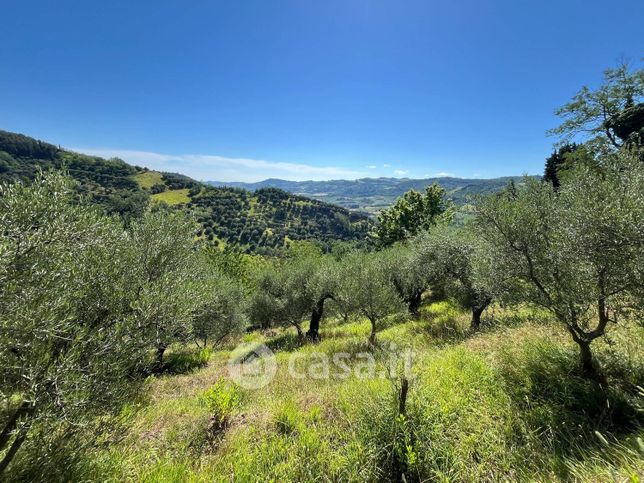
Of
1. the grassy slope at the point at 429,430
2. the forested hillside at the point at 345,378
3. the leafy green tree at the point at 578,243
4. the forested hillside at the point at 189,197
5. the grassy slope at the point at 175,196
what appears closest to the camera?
the forested hillside at the point at 345,378

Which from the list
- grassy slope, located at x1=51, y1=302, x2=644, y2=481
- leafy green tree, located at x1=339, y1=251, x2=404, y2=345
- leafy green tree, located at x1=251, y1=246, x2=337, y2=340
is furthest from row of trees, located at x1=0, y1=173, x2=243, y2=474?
leafy green tree, located at x1=251, y1=246, x2=337, y2=340

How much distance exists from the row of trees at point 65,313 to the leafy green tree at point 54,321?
0.7 inches

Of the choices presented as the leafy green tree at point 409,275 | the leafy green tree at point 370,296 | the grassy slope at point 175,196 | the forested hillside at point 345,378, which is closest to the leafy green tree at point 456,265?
the leafy green tree at point 409,275

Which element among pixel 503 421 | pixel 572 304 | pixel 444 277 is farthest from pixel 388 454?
pixel 444 277

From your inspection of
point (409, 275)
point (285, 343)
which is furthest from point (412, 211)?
point (285, 343)

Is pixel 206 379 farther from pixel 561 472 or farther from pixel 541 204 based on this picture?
pixel 541 204

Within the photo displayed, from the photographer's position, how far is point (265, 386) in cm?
1062

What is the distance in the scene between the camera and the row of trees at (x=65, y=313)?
4254 mm

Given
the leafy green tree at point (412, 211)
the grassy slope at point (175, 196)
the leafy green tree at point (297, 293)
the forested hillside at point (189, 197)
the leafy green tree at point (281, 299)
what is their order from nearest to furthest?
the leafy green tree at point (297, 293) < the leafy green tree at point (281, 299) < the leafy green tree at point (412, 211) < the forested hillside at point (189, 197) < the grassy slope at point (175, 196)

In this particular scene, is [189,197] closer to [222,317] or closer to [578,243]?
[222,317]

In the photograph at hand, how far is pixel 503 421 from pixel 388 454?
3.03 m

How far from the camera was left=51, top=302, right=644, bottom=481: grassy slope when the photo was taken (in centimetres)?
527

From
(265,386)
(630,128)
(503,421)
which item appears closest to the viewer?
(503,421)

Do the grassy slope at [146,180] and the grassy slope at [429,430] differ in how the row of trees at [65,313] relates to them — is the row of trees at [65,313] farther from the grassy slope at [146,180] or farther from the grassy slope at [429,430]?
the grassy slope at [146,180]
